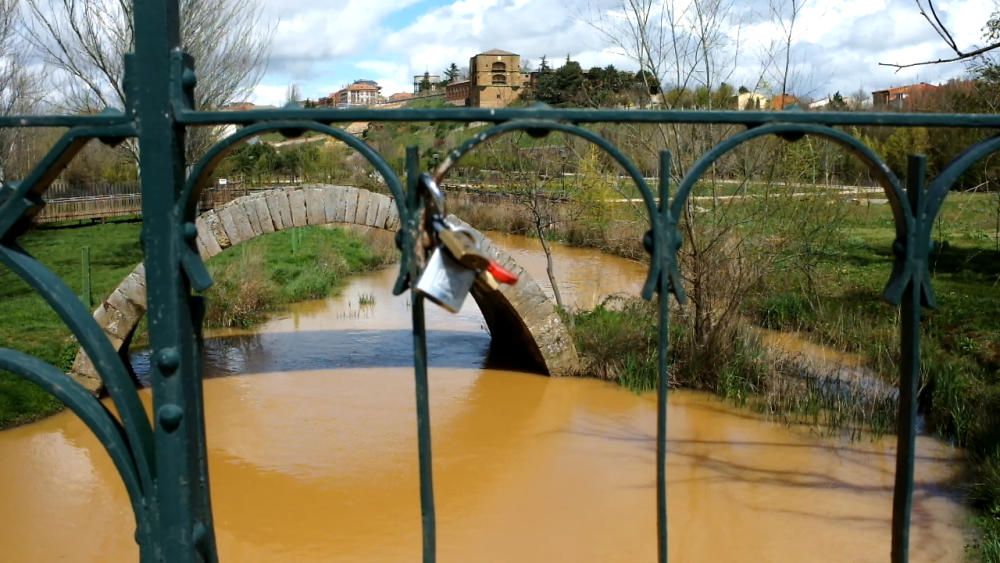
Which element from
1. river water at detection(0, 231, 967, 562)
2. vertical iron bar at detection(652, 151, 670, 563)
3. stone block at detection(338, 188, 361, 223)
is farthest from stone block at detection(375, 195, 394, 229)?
vertical iron bar at detection(652, 151, 670, 563)

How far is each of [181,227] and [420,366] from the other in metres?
0.43

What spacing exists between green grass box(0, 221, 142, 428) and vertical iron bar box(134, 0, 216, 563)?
7413mm

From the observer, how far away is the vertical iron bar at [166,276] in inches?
53.7

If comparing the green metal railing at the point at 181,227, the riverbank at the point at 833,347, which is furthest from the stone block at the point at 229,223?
the green metal railing at the point at 181,227

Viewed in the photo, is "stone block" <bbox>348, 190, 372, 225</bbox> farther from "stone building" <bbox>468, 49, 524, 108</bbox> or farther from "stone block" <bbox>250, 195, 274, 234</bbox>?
"stone building" <bbox>468, 49, 524, 108</bbox>

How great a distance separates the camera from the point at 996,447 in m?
5.94

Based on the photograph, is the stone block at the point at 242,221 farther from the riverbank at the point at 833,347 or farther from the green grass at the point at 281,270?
the riverbank at the point at 833,347

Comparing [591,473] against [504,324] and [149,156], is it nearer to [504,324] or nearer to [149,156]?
[504,324]

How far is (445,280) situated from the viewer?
1.31 meters

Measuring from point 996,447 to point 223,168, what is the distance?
23.7m

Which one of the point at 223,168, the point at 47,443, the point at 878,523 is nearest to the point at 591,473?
the point at 878,523

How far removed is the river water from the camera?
5.66 meters

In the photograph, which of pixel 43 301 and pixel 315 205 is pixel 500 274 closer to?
pixel 315 205

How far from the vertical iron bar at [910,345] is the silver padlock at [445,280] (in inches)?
27.4
